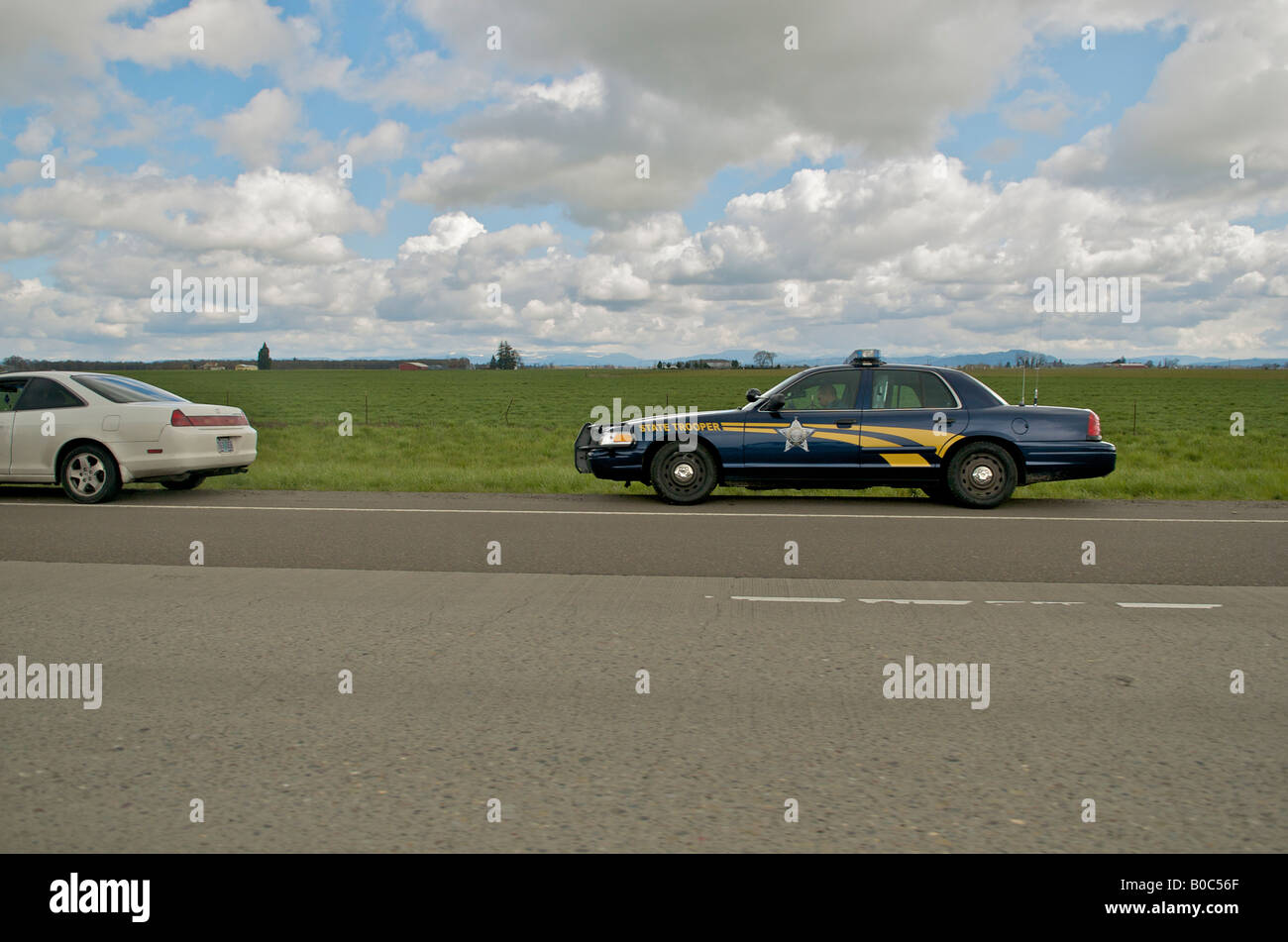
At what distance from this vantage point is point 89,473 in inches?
460

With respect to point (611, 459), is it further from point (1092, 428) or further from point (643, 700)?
point (643, 700)

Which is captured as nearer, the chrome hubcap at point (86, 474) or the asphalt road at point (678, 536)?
the asphalt road at point (678, 536)

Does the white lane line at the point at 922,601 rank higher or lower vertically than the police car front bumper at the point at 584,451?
lower

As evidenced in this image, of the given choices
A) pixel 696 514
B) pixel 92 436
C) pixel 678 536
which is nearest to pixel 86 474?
pixel 92 436

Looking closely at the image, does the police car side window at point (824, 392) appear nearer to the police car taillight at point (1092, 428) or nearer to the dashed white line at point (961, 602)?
the police car taillight at point (1092, 428)

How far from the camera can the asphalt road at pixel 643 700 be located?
3.06m

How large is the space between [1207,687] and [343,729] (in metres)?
3.67

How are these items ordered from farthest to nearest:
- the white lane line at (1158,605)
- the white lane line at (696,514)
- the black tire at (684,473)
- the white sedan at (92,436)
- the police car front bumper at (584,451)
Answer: the police car front bumper at (584,451), the white sedan at (92,436), the black tire at (684,473), the white lane line at (696,514), the white lane line at (1158,605)

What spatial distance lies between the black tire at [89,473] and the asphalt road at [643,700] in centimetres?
373

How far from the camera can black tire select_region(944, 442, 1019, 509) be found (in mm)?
11227

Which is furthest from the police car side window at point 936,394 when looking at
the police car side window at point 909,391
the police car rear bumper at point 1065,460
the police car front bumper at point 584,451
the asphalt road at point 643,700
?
the police car front bumper at point 584,451

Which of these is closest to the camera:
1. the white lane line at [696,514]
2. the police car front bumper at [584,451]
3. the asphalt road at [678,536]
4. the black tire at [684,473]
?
the asphalt road at [678,536]
